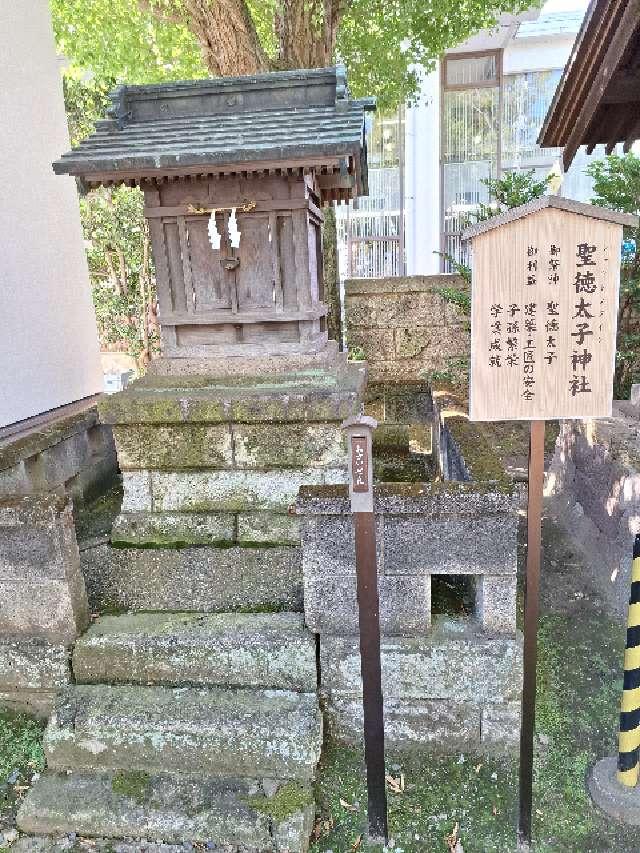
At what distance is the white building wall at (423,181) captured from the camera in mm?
14930

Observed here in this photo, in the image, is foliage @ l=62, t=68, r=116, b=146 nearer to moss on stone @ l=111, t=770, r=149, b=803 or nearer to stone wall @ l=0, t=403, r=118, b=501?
stone wall @ l=0, t=403, r=118, b=501

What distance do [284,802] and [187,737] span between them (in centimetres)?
76

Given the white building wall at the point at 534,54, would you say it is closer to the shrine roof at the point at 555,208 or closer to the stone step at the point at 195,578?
the shrine roof at the point at 555,208

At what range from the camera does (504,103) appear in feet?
52.0

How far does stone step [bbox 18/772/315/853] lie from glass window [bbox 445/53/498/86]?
58.2 ft

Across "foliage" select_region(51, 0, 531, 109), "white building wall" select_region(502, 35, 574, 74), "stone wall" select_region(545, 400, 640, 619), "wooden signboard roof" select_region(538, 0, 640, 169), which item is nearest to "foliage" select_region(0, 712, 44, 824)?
"stone wall" select_region(545, 400, 640, 619)

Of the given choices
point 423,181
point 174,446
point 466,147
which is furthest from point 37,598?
point 466,147

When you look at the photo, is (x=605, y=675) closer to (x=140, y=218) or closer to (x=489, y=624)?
(x=489, y=624)

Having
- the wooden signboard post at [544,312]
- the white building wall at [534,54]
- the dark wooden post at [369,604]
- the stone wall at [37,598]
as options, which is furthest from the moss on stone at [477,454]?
the white building wall at [534,54]

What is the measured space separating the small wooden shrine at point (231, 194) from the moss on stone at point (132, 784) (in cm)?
348

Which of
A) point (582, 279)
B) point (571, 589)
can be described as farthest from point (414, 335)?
point (582, 279)

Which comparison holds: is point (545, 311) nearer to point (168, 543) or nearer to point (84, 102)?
point (168, 543)

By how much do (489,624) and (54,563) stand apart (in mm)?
3018

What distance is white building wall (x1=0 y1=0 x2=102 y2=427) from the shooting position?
6883 mm
